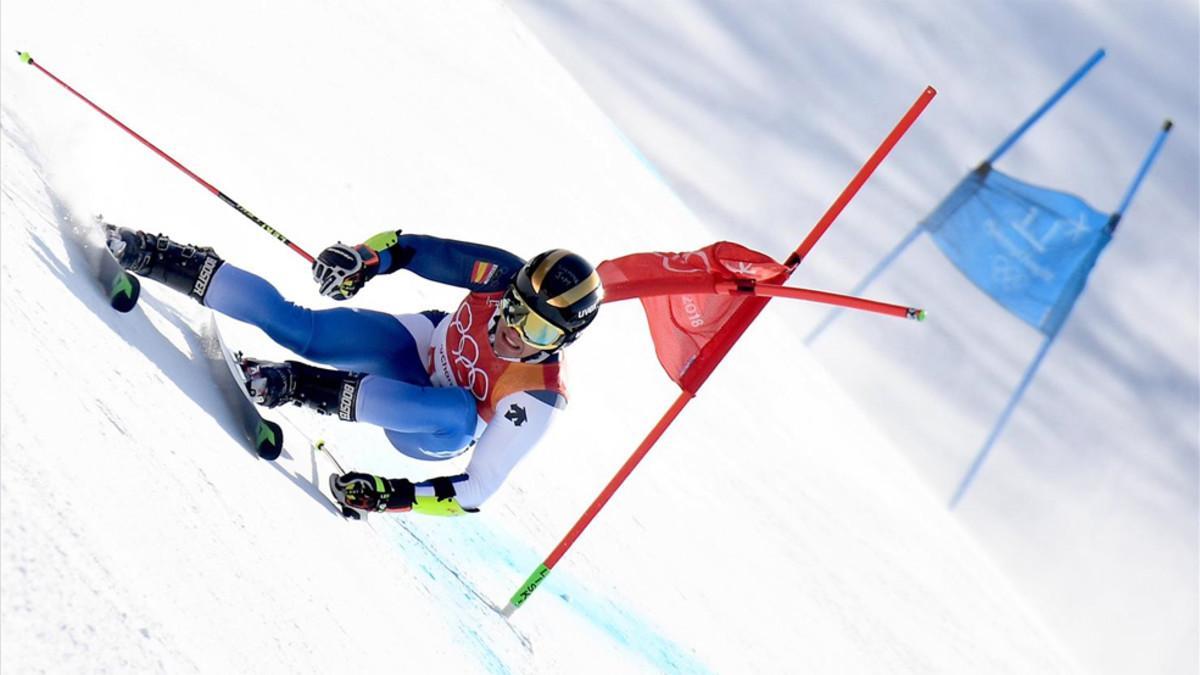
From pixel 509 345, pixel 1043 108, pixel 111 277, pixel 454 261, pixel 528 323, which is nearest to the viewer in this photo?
pixel 111 277

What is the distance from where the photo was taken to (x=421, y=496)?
12.3 feet

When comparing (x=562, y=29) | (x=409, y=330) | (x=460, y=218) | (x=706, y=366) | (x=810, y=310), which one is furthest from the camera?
(x=810, y=310)

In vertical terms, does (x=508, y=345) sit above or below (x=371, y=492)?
above

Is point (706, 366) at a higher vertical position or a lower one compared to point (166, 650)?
higher

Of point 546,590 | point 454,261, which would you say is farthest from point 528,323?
point 546,590

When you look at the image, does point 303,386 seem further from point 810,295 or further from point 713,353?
point 810,295

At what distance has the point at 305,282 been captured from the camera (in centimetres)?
488

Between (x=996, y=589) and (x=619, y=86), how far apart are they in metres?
8.28

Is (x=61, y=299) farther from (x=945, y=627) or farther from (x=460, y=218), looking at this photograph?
(x=945, y=627)

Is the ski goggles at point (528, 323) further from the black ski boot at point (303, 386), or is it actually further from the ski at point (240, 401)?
the ski at point (240, 401)

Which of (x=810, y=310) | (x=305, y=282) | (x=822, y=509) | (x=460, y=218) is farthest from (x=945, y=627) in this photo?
(x=810, y=310)

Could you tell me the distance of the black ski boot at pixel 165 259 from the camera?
3.29 meters

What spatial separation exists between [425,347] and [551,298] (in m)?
0.65

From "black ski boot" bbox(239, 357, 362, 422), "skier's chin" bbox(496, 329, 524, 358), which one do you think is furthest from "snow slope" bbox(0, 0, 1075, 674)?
"skier's chin" bbox(496, 329, 524, 358)
